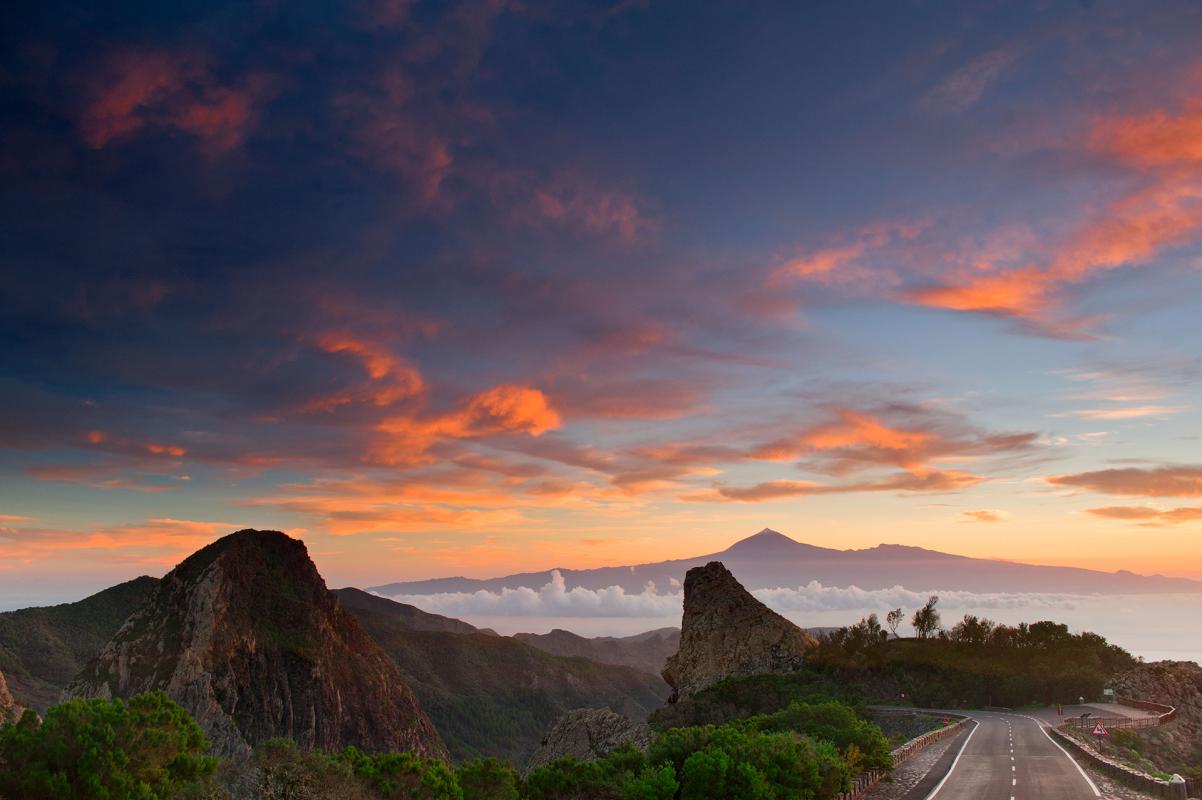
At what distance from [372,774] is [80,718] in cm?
842

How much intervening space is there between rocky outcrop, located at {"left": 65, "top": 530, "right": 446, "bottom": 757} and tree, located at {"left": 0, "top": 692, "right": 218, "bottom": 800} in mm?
A: 141420

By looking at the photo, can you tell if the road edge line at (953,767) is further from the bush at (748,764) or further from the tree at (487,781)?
the tree at (487,781)

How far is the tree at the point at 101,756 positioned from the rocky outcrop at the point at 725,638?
92.6 m

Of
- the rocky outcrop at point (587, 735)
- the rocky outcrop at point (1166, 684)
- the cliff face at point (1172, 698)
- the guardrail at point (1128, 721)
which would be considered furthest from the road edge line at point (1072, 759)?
the rocky outcrop at point (587, 735)

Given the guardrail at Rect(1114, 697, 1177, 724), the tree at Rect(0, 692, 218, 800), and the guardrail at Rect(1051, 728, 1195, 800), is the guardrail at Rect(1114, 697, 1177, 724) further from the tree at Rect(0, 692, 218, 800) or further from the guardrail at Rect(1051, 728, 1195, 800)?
the tree at Rect(0, 692, 218, 800)

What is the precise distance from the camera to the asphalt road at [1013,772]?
105 feet

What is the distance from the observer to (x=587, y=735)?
73.4 meters

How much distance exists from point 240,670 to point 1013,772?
169361 millimetres

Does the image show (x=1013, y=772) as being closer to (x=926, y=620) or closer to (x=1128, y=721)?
(x=1128, y=721)

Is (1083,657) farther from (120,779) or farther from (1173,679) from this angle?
(120,779)

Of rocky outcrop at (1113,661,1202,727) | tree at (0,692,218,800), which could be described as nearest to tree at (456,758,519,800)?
tree at (0,692,218,800)

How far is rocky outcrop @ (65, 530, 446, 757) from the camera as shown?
508 feet

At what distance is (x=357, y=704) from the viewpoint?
629 feet

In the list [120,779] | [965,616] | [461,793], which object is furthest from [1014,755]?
[965,616]
